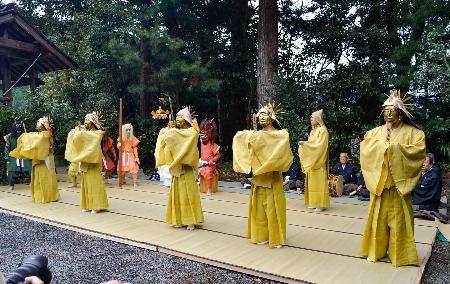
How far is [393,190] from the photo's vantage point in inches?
179

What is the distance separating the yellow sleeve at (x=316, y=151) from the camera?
7.21 m

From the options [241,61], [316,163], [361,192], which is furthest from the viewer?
[241,61]

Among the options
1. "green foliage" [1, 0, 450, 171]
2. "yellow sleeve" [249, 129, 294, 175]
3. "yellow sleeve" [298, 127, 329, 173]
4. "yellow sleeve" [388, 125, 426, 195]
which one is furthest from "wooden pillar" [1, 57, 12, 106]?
"yellow sleeve" [388, 125, 426, 195]

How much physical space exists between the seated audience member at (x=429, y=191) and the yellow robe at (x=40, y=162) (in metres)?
7.64

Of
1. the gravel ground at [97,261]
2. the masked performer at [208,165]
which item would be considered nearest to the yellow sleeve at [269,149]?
the gravel ground at [97,261]

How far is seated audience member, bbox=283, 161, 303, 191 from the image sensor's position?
991 cm

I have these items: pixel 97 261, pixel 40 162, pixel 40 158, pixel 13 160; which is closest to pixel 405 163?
pixel 97 261

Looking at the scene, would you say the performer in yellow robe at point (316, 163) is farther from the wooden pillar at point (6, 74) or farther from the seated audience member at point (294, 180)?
the wooden pillar at point (6, 74)

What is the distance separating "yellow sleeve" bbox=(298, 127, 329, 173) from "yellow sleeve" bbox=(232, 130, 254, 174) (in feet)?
6.91

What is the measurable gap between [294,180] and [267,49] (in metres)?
5.12

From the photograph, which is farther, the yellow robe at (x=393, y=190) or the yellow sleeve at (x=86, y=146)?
the yellow sleeve at (x=86, y=146)

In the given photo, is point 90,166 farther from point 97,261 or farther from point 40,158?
point 97,261

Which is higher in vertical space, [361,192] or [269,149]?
[269,149]

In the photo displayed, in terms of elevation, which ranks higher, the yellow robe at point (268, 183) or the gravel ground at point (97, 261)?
the yellow robe at point (268, 183)
